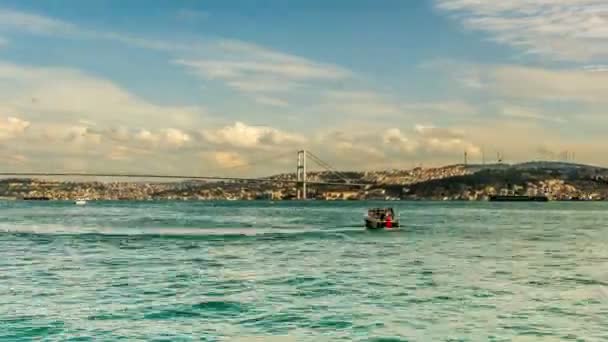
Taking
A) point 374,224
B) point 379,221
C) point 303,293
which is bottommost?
point 303,293

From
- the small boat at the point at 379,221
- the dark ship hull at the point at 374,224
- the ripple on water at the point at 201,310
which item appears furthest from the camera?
the small boat at the point at 379,221

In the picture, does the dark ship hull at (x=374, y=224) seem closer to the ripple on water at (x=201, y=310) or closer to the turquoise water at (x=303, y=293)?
the turquoise water at (x=303, y=293)

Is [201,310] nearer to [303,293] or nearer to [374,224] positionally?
[303,293]

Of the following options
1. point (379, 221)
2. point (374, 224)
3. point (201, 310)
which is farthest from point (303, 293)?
point (379, 221)

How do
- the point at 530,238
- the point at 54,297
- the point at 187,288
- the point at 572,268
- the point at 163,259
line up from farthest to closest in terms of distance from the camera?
the point at 530,238, the point at 163,259, the point at 572,268, the point at 187,288, the point at 54,297

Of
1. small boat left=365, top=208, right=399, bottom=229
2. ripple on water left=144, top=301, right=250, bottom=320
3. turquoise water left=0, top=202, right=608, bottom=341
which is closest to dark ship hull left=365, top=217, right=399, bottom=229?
small boat left=365, top=208, right=399, bottom=229

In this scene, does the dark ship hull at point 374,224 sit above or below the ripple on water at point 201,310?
above

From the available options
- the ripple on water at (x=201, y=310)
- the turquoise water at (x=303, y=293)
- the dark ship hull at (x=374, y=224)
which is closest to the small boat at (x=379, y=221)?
the dark ship hull at (x=374, y=224)

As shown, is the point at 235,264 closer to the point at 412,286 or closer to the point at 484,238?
the point at 412,286

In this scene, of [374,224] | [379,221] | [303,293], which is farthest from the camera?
[379,221]

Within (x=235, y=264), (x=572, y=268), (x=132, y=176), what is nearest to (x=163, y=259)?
(x=235, y=264)

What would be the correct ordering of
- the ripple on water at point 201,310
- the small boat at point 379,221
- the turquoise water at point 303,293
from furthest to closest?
the small boat at point 379,221 → the ripple on water at point 201,310 → the turquoise water at point 303,293
